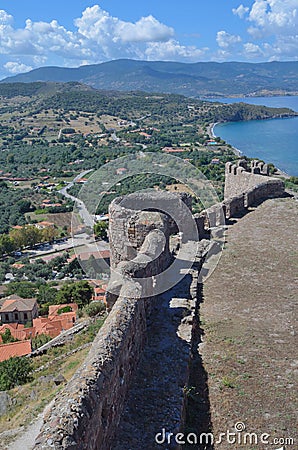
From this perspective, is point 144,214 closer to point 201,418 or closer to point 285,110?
point 201,418

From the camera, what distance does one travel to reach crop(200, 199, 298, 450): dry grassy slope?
5.67 m

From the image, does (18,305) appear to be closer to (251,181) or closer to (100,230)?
(100,230)

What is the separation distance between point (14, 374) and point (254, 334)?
8.29m

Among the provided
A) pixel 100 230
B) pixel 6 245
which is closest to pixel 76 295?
pixel 100 230

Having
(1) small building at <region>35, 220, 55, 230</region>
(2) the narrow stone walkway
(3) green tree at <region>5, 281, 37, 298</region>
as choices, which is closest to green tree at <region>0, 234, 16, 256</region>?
(1) small building at <region>35, 220, 55, 230</region>

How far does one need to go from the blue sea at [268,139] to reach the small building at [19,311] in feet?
145

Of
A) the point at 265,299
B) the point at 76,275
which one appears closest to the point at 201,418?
the point at 265,299

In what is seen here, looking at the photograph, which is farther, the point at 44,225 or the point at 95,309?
the point at 44,225

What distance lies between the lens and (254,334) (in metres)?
7.41

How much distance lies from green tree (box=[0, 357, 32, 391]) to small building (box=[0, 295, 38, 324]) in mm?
18744

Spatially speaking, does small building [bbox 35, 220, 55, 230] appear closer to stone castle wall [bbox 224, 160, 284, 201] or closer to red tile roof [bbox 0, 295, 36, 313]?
red tile roof [bbox 0, 295, 36, 313]

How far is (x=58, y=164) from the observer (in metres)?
101

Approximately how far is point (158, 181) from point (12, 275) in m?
27.8

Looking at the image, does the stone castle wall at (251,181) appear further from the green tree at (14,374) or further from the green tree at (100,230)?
the green tree at (100,230)
